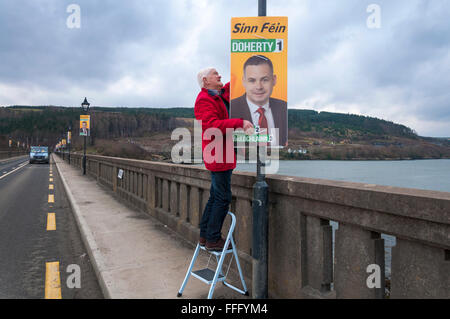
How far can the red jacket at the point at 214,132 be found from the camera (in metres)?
2.96

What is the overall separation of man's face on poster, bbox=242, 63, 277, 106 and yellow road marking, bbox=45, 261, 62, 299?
3041 millimetres

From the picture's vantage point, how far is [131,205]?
884 cm

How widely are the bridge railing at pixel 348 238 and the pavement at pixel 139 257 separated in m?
0.72

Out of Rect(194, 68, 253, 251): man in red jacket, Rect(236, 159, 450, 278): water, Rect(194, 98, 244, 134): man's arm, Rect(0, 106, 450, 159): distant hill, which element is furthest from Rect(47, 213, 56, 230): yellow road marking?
Rect(0, 106, 450, 159): distant hill

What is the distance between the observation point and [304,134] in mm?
61094

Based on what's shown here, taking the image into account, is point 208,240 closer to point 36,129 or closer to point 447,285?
point 447,285

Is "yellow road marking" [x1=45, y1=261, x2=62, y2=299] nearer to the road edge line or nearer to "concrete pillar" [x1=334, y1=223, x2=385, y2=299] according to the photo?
the road edge line

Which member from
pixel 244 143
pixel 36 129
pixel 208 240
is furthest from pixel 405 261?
pixel 36 129

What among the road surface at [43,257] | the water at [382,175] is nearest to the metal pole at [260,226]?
the road surface at [43,257]

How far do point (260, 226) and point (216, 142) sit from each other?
2.81 ft

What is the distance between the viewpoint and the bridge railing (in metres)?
1.96

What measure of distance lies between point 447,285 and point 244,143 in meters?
1.78
